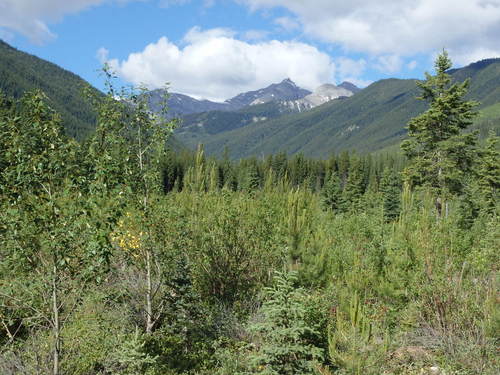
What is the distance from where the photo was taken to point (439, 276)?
626 cm

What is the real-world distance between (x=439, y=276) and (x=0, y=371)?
679 centimetres

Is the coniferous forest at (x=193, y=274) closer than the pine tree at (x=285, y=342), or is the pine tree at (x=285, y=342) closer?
the coniferous forest at (x=193, y=274)

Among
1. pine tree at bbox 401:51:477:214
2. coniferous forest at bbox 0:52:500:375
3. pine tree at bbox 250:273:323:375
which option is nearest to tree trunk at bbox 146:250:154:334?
coniferous forest at bbox 0:52:500:375

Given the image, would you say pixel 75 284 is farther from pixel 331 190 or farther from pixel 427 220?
pixel 331 190

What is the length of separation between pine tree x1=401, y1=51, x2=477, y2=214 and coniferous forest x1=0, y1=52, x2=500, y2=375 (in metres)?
15.3

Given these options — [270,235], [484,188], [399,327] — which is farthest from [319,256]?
[484,188]

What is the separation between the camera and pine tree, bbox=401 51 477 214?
75.8 feet

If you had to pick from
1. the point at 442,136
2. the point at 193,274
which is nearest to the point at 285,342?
the point at 193,274

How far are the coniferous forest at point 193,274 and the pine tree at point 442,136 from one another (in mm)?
15266

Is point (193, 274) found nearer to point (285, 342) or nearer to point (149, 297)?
point (149, 297)

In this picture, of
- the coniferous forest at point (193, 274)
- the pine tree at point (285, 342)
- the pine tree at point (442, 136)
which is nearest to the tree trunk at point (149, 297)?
the coniferous forest at point (193, 274)

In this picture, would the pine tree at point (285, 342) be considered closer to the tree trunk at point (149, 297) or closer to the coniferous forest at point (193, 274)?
the coniferous forest at point (193, 274)

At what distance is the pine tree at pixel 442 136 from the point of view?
75.8ft

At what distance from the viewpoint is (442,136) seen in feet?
79.0
